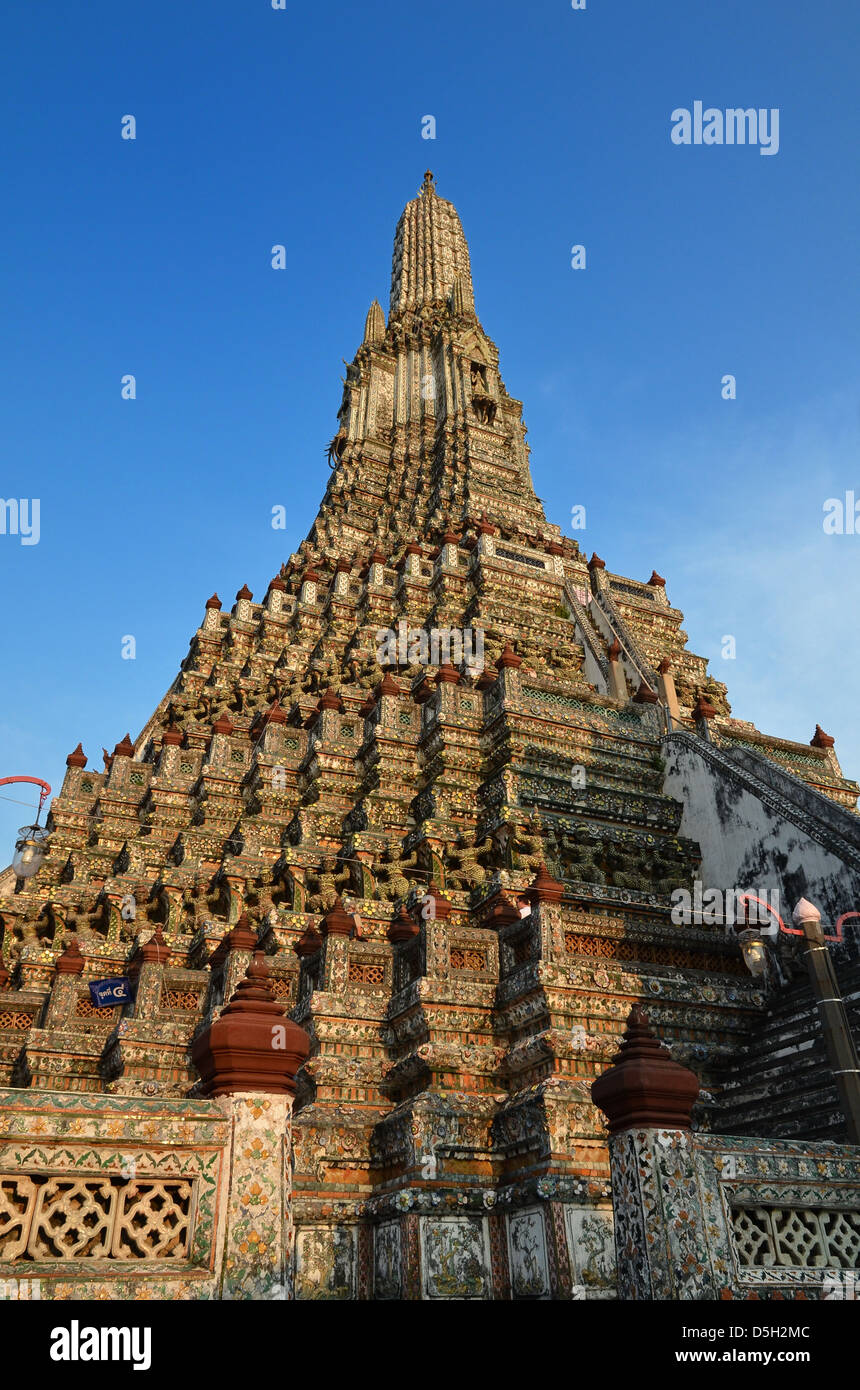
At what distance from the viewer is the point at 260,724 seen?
22.7 metres

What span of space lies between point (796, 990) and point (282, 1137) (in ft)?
27.6

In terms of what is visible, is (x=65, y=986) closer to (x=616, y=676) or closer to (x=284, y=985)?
(x=284, y=985)

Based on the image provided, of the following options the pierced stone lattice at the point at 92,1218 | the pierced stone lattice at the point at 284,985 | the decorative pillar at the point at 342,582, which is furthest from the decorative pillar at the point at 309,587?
the pierced stone lattice at the point at 92,1218

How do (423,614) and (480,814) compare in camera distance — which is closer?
(480,814)

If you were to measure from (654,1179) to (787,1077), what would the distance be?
5.05m

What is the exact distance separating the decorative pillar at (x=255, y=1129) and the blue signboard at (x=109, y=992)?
9.45 metres

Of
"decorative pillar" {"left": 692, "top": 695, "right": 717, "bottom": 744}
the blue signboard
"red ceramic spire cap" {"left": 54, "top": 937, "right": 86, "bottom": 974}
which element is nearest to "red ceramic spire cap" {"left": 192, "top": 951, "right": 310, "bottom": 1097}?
the blue signboard

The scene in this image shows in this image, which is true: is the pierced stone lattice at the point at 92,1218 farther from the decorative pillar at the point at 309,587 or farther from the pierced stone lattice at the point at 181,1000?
the decorative pillar at the point at 309,587

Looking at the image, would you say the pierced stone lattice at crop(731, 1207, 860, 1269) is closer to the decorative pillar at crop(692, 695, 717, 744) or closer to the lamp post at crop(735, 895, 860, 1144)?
the lamp post at crop(735, 895, 860, 1144)

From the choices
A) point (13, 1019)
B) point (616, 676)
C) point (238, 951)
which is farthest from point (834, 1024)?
point (616, 676)

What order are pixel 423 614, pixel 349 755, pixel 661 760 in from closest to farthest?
pixel 661 760 < pixel 349 755 < pixel 423 614

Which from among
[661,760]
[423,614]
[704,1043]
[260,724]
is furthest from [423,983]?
[423,614]

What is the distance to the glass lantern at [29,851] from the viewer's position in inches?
844
